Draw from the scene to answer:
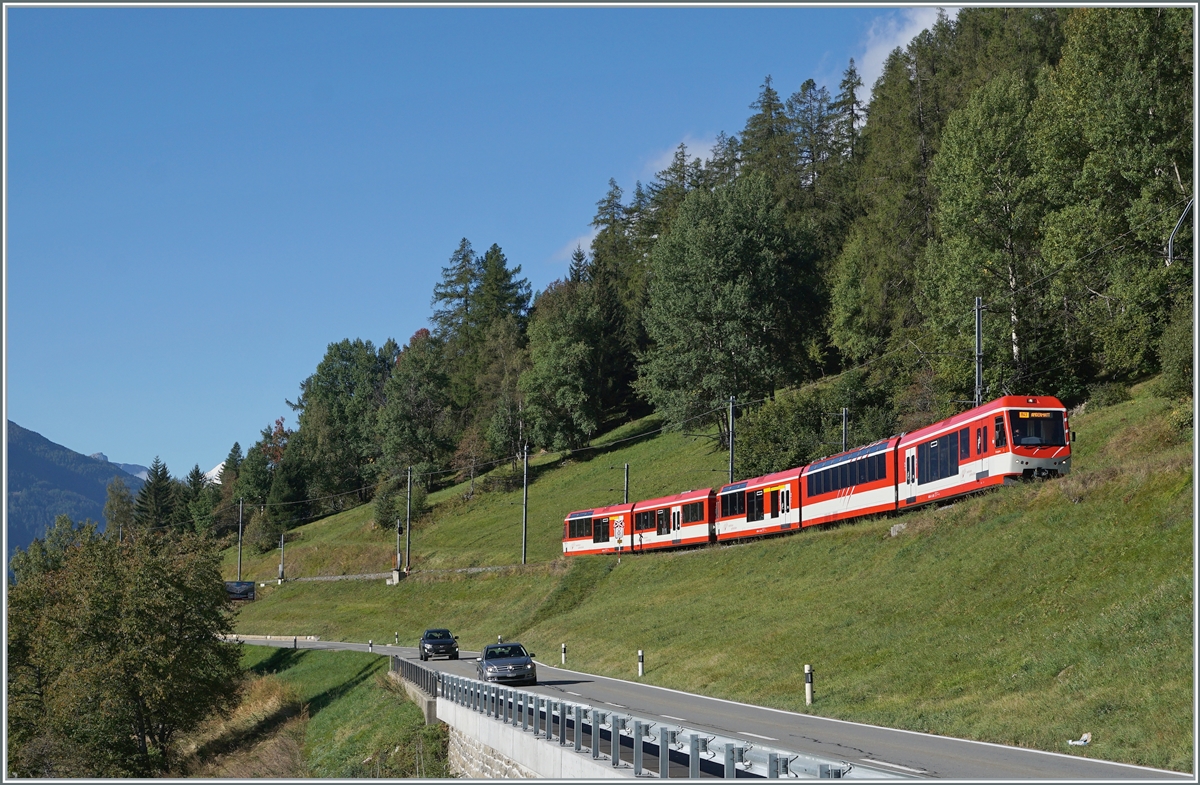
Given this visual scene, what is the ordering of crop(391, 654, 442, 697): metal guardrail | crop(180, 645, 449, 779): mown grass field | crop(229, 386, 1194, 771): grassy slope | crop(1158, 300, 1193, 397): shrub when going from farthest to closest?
crop(1158, 300, 1193, 397): shrub, crop(391, 654, 442, 697): metal guardrail, crop(180, 645, 449, 779): mown grass field, crop(229, 386, 1194, 771): grassy slope

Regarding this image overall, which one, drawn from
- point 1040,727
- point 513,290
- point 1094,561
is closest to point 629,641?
point 1094,561

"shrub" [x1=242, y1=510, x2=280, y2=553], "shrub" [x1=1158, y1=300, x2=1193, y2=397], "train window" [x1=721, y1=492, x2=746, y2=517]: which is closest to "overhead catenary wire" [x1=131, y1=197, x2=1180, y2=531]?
"shrub" [x1=1158, y1=300, x2=1193, y2=397]

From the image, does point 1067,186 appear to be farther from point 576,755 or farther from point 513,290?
point 513,290

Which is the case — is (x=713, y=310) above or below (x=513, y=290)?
below

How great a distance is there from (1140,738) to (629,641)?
25162 millimetres

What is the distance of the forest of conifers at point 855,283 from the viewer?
4878cm

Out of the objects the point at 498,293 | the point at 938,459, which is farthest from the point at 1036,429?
the point at 498,293

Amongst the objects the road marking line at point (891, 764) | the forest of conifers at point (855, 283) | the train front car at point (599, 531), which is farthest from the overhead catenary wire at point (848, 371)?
the road marking line at point (891, 764)

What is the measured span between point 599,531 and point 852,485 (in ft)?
79.8

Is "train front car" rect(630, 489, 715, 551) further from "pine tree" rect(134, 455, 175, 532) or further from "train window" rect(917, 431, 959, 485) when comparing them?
"pine tree" rect(134, 455, 175, 532)

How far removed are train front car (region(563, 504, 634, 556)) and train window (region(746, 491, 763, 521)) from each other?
12.1m

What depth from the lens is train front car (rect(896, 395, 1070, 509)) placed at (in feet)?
109

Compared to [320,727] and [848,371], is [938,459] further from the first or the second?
[848,371]

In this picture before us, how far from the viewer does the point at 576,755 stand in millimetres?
15000
